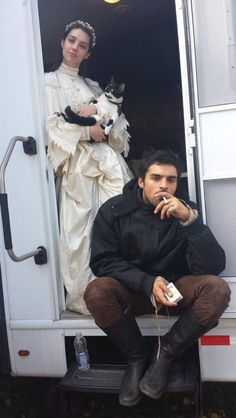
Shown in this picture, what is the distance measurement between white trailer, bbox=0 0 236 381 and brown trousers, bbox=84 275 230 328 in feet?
0.38

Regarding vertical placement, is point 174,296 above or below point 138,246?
below

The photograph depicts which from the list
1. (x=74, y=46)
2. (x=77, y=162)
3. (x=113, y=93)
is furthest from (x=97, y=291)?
(x=74, y=46)

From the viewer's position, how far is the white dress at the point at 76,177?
2.30m

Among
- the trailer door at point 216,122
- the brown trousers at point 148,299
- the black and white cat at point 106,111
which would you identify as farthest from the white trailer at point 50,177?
the black and white cat at point 106,111

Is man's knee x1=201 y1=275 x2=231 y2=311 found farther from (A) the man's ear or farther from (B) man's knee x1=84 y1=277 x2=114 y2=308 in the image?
(A) the man's ear

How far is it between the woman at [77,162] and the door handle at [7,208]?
109 millimetres

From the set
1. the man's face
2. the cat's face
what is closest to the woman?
the cat's face

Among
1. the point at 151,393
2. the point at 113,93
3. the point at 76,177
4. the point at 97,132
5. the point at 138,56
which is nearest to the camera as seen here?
the point at 151,393

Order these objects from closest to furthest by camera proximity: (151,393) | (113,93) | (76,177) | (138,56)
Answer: (151,393) < (76,177) < (113,93) < (138,56)

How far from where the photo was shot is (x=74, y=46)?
253cm

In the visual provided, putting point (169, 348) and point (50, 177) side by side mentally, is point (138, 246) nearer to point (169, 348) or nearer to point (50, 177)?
point (169, 348)

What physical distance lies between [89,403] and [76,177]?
4.78ft

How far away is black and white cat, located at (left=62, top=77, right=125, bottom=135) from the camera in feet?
7.91

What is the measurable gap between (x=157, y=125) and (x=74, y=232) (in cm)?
272
